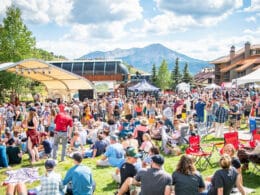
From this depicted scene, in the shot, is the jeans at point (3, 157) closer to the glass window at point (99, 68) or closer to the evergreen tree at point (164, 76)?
the glass window at point (99, 68)

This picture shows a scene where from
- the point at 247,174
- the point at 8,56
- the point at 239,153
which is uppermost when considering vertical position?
the point at 8,56

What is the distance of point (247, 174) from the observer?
26.2ft

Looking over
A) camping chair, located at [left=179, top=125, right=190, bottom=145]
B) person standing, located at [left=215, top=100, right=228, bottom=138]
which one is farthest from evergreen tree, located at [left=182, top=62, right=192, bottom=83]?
camping chair, located at [left=179, top=125, right=190, bottom=145]

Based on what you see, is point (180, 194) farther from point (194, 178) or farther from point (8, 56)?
point (8, 56)

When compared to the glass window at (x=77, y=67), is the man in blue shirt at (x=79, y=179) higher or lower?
lower

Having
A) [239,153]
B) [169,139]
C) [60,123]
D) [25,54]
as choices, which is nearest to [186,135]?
[169,139]

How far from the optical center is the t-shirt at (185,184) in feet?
15.9

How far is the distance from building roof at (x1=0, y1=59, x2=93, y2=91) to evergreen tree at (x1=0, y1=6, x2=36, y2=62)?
11224mm

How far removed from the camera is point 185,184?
15.9 feet

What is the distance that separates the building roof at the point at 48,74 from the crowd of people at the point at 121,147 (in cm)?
417

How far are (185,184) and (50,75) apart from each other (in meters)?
20.8

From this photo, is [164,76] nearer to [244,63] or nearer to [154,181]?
[244,63]

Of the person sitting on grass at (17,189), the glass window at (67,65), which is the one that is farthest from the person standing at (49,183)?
the glass window at (67,65)

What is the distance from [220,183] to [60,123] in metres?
5.60
